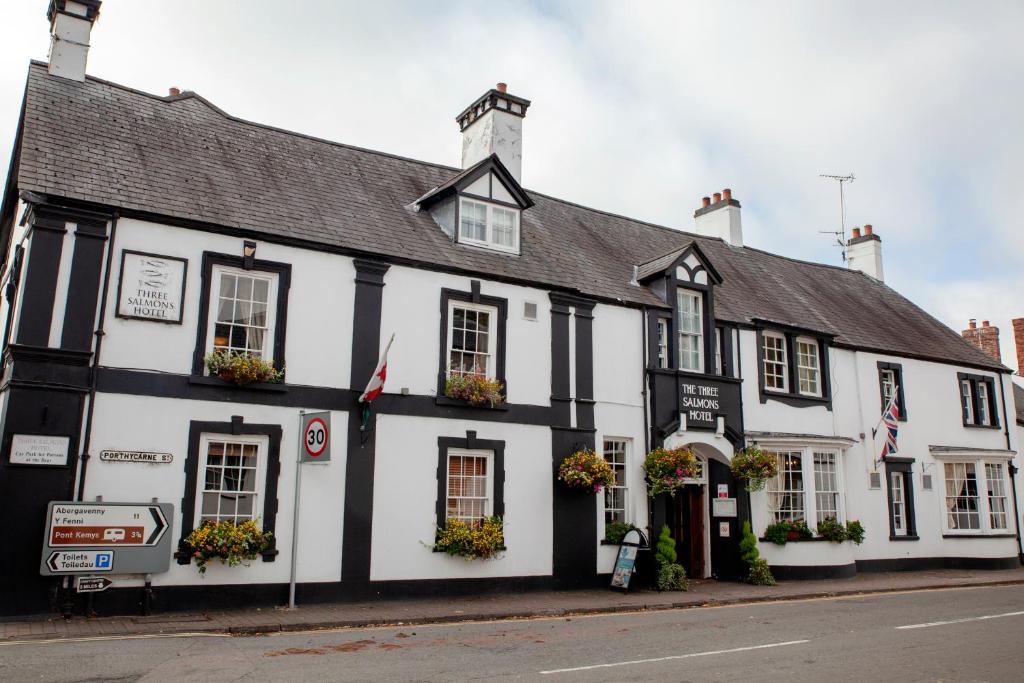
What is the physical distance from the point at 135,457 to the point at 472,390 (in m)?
6.14

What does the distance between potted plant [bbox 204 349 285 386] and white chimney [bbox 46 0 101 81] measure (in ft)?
23.1

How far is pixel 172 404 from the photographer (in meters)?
13.6

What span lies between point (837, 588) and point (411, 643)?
11855 millimetres

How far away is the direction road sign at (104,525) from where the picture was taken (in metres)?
12.2

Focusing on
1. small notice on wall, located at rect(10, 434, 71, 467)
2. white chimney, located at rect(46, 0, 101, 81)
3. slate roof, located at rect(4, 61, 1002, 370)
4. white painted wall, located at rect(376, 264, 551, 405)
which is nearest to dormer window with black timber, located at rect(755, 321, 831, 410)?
slate roof, located at rect(4, 61, 1002, 370)

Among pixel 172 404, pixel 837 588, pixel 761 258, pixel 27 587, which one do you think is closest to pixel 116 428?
pixel 172 404

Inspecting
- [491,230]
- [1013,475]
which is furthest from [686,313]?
[1013,475]

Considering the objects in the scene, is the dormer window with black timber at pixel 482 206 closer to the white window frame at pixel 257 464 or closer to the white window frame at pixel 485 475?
the white window frame at pixel 485 475

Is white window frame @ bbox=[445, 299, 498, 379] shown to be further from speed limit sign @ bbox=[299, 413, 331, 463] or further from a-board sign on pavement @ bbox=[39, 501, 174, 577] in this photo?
a-board sign on pavement @ bbox=[39, 501, 174, 577]

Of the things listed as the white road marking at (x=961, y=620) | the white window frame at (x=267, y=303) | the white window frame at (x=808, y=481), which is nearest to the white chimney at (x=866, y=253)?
the white window frame at (x=808, y=481)

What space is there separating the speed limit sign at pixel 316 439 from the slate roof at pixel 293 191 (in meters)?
3.44

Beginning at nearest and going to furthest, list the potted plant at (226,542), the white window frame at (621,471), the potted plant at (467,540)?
the potted plant at (226,542)
the potted plant at (467,540)
the white window frame at (621,471)

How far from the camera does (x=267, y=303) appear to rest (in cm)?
1498

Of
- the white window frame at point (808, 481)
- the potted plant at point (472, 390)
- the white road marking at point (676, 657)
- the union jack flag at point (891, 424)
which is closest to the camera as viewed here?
the white road marking at point (676, 657)
